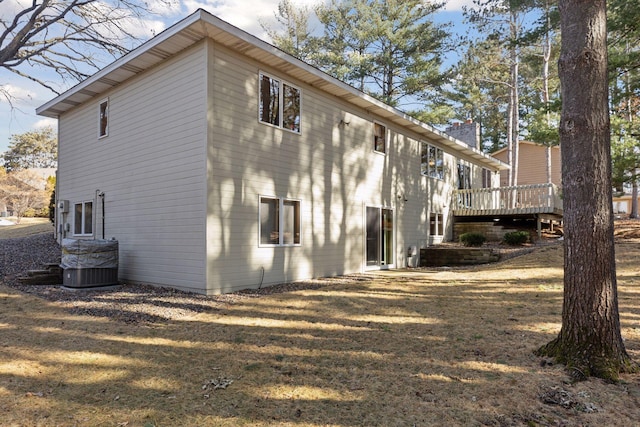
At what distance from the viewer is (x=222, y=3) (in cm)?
1213

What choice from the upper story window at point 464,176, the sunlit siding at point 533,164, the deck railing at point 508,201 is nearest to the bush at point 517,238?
the deck railing at point 508,201

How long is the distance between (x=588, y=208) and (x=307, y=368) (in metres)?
2.96

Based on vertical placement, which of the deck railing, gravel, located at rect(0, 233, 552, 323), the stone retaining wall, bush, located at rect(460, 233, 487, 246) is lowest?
gravel, located at rect(0, 233, 552, 323)

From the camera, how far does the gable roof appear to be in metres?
7.07

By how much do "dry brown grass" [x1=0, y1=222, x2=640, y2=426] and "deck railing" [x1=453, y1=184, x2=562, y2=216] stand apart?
9350mm

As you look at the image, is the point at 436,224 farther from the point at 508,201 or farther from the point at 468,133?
the point at 468,133

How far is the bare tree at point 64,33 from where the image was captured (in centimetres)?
1114

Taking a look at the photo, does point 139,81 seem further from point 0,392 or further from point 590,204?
point 590,204

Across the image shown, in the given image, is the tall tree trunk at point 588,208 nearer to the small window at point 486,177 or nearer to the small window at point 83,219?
the small window at point 83,219

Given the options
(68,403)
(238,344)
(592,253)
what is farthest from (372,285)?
(68,403)

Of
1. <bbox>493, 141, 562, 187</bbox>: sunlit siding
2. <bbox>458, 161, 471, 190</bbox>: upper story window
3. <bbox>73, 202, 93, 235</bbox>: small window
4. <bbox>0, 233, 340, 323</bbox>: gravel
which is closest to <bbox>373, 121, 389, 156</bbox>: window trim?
<bbox>0, 233, 340, 323</bbox>: gravel

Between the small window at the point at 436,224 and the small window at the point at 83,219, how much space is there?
11.1 meters

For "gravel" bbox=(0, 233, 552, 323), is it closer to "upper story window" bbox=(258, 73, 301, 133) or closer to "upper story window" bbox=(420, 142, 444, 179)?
"upper story window" bbox=(258, 73, 301, 133)

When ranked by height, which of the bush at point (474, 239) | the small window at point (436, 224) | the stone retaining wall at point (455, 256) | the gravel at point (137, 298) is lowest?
the gravel at point (137, 298)
